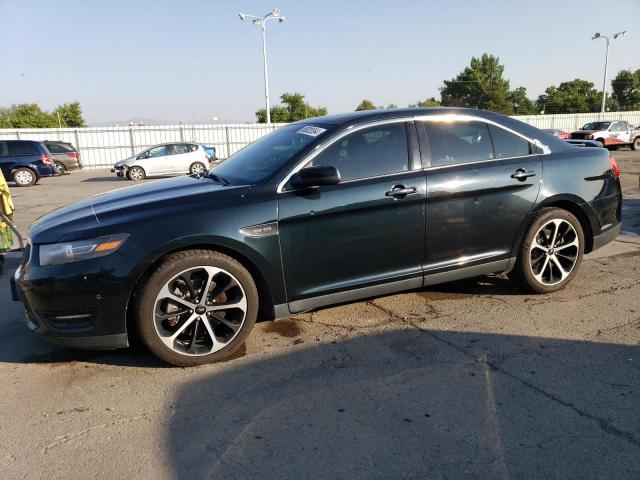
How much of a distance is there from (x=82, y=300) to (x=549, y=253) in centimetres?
384

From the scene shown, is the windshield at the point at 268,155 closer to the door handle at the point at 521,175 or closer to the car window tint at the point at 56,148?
the door handle at the point at 521,175

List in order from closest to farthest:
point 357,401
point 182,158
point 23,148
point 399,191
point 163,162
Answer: point 357,401, point 399,191, point 23,148, point 163,162, point 182,158

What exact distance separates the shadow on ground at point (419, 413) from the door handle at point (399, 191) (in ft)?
3.59

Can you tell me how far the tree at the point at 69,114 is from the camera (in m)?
57.6

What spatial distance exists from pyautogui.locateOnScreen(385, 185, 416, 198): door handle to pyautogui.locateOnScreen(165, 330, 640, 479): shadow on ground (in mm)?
1094

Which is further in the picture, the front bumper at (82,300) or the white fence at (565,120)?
the white fence at (565,120)

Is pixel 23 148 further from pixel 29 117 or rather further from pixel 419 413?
pixel 29 117

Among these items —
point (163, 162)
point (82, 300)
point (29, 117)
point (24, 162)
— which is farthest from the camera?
point (29, 117)

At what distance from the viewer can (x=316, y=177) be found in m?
3.40

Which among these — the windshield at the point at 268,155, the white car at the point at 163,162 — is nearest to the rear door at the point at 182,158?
the white car at the point at 163,162

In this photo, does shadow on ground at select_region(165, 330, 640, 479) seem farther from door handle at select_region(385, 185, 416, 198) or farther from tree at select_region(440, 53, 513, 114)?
tree at select_region(440, 53, 513, 114)

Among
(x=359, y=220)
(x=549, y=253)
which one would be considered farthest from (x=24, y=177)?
(x=549, y=253)

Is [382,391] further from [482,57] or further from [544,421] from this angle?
[482,57]

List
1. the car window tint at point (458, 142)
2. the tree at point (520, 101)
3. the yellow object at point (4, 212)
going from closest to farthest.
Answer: the car window tint at point (458, 142) < the yellow object at point (4, 212) < the tree at point (520, 101)
